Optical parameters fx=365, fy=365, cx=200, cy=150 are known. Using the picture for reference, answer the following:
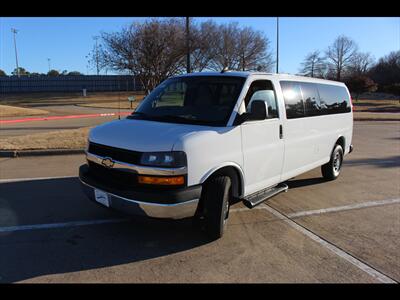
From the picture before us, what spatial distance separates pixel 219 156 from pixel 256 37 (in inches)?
2719

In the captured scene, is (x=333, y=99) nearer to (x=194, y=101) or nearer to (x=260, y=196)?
(x=260, y=196)

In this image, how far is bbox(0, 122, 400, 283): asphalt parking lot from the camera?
12.1 feet

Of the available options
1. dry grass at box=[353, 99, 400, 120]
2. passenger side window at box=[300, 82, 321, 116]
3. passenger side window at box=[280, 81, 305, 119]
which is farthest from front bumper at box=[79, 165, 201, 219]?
dry grass at box=[353, 99, 400, 120]

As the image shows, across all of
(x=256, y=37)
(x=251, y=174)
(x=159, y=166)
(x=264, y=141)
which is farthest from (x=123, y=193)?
(x=256, y=37)

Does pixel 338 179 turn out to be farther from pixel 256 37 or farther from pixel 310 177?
pixel 256 37

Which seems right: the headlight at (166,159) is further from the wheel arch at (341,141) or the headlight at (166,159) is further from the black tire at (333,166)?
the wheel arch at (341,141)

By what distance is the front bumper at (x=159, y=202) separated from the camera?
3908 millimetres

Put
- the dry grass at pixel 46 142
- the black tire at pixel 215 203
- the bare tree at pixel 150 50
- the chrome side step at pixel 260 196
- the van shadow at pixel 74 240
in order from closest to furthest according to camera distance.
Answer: the van shadow at pixel 74 240 → the black tire at pixel 215 203 → the chrome side step at pixel 260 196 → the dry grass at pixel 46 142 → the bare tree at pixel 150 50

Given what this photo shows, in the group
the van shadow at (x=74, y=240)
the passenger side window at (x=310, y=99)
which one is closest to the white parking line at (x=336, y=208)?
the van shadow at (x=74, y=240)

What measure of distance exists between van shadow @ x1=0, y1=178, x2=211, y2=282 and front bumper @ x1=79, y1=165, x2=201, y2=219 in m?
0.26

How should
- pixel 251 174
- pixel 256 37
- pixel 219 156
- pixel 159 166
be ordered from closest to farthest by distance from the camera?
pixel 159 166, pixel 219 156, pixel 251 174, pixel 256 37

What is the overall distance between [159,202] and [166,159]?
0.47 m

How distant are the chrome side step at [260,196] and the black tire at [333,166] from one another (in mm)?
2167

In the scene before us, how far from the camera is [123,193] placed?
4035mm
